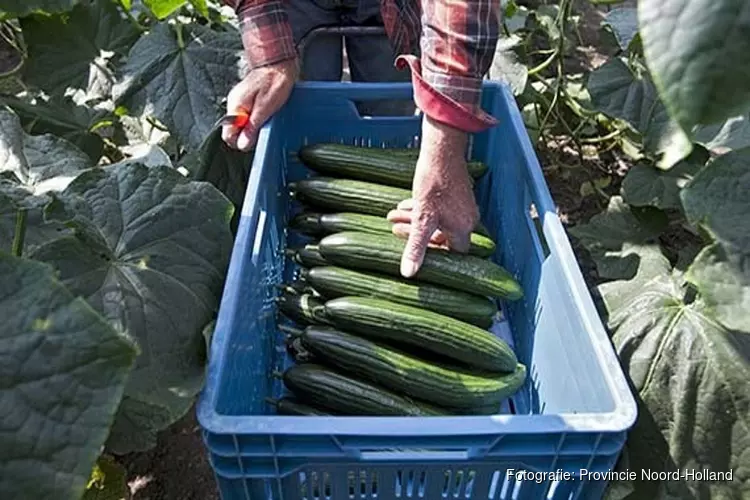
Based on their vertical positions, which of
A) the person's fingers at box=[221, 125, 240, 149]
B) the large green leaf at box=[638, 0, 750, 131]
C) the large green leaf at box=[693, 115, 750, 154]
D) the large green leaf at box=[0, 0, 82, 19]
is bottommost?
the person's fingers at box=[221, 125, 240, 149]

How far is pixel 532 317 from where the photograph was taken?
1.91 metres

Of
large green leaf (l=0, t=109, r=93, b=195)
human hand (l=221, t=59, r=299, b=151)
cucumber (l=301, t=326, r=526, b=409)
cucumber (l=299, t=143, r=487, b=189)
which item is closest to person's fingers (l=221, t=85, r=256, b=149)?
human hand (l=221, t=59, r=299, b=151)

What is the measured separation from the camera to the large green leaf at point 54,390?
833 millimetres

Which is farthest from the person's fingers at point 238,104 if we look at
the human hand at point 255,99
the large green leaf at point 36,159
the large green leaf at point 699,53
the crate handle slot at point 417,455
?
the large green leaf at point 699,53

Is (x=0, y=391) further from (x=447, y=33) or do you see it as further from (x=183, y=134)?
(x=183, y=134)

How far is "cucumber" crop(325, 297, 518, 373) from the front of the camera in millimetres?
1692

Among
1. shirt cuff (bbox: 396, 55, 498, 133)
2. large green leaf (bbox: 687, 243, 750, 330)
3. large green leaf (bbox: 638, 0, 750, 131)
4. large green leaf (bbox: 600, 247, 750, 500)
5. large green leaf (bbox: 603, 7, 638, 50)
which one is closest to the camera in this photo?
large green leaf (bbox: 638, 0, 750, 131)

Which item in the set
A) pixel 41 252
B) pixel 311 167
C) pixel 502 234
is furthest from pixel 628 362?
pixel 41 252

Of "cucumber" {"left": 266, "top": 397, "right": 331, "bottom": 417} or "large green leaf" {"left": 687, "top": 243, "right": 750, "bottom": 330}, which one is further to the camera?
"cucumber" {"left": 266, "top": 397, "right": 331, "bottom": 417}

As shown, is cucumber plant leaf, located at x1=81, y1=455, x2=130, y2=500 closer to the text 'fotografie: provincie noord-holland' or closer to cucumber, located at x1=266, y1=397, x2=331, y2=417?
cucumber, located at x1=266, y1=397, x2=331, y2=417

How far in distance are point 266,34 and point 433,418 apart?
115 centimetres

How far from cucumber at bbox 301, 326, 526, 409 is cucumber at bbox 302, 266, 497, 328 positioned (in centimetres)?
12

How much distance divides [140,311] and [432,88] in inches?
28.3

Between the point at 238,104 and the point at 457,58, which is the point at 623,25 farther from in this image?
the point at 238,104
